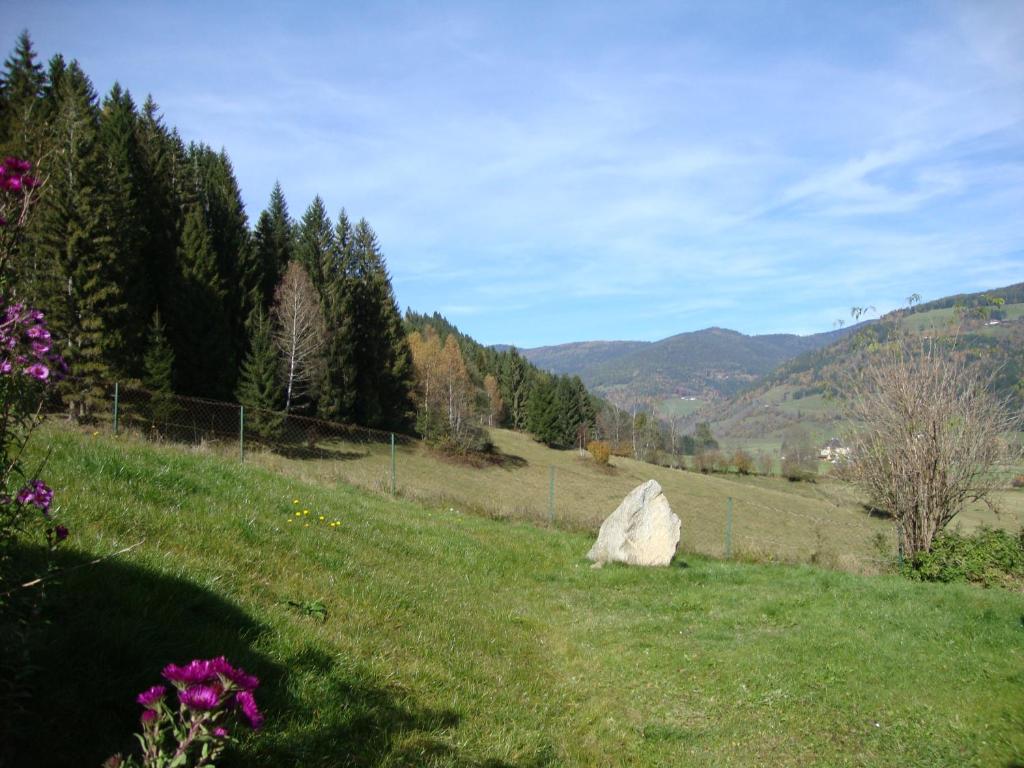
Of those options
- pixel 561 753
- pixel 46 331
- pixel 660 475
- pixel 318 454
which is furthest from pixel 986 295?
pixel 660 475

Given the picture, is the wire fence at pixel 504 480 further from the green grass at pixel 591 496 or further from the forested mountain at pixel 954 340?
the forested mountain at pixel 954 340

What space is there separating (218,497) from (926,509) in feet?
45.4

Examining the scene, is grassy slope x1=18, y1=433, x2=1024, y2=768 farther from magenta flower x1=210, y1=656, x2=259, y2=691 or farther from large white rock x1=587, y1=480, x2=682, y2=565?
large white rock x1=587, y1=480, x2=682, y2=565

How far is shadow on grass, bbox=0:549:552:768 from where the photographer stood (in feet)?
8.25

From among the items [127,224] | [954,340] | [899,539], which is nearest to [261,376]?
[127,224]

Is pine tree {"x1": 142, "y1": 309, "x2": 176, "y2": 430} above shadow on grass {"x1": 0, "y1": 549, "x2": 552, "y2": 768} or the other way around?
above

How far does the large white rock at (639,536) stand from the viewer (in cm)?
1185

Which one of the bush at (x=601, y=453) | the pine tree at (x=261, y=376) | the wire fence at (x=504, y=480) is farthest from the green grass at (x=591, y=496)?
the pine tree at (x=261, y=376)

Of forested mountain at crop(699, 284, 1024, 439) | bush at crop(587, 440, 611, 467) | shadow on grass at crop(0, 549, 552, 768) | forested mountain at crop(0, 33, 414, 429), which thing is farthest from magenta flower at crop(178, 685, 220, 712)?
bush at crop(587, 440, 611, 467)

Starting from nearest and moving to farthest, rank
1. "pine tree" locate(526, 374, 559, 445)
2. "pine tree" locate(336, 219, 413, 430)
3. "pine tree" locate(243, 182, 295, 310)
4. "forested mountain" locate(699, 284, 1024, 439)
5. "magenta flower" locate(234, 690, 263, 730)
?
"magenta flower" locate(234, 690, 263, 730)
"forested mountain" locate(699, 284, 1024, 439)
"pine tree" locate(243, 182, 295, 310)
"pine tree" locate(336, 219, 413, 430)
"pine tree" locate(526, 374, 559, 445)

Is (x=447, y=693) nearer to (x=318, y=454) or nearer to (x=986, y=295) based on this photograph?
(x=986, y=295)

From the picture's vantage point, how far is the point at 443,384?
53031 millimetres

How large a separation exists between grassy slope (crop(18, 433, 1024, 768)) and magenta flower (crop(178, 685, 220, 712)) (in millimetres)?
1324

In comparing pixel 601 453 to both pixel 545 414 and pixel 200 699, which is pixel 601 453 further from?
pixel 200 699
